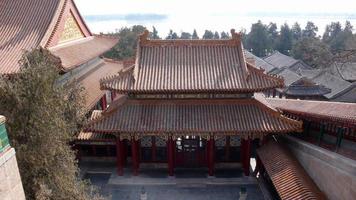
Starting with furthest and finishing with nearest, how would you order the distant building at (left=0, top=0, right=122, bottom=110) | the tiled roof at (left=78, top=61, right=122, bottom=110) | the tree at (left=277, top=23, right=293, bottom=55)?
the tree at (left=277, top=23, right=293, bottom=55), the tiled roof at (left=78, top=61, right=122, bottom=110), the distant building at (left=0, top=0, right=122, bottom=110)

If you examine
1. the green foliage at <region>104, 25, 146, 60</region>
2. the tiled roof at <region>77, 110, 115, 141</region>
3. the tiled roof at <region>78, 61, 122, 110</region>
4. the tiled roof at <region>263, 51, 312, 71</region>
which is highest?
the green foliage at <region>104, 25, 146, 60</region>

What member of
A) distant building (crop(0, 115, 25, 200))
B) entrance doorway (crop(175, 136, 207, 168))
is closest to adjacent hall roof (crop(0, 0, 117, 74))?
entrance doorway (crop(175, 136, 207, 168))

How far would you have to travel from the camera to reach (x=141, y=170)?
18.5 m

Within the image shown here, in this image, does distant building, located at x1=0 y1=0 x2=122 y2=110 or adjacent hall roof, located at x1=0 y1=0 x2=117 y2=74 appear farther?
distant building, located at x1=0 y1=0 x2=122 y2=110

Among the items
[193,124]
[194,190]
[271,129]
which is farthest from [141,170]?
[271,129]

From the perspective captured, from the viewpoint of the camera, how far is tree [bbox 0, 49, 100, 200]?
9750 mm

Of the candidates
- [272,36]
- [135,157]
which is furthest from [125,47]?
[135,157]

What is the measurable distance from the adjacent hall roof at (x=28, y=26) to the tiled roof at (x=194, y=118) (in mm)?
3613

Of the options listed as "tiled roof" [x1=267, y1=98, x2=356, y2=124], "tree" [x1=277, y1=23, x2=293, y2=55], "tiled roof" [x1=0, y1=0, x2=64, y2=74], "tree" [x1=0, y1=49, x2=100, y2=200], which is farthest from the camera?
"tree" [x1=277, y1=23, x2=293, y2=55]

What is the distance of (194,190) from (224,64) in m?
7.01

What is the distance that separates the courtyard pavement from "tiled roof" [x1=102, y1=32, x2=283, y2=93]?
190 inches

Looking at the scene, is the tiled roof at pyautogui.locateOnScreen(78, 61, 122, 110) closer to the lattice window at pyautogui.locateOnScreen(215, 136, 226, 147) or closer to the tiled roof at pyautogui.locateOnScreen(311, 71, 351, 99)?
the lattice window at pyautogui.locateOnScreen(215, 136, 226, 147)

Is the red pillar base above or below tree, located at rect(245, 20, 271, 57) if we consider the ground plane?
below

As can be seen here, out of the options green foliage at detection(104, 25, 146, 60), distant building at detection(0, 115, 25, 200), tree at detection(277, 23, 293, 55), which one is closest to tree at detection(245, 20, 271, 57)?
tree at detection(277, 23, 293, 55)
